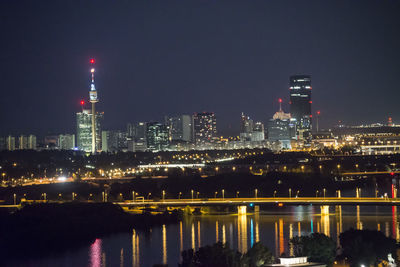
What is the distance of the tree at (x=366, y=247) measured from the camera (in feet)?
82.7

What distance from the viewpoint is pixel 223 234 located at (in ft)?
115

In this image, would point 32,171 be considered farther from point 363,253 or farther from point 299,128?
point 299,128

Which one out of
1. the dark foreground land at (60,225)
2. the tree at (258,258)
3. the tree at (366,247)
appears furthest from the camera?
the dark foreground land at (60,225)

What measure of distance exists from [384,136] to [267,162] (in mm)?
26425

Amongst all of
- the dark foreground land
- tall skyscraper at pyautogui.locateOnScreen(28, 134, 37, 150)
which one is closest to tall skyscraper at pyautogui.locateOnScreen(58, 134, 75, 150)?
tall skyscraper at pyautogui.locateOnScreen(28, 134, 37, 150)

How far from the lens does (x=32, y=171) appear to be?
7306 cm

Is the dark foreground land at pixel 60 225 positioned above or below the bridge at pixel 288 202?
below

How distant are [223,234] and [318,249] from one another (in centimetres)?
1018

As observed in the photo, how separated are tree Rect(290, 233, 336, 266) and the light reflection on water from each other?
2717 mm

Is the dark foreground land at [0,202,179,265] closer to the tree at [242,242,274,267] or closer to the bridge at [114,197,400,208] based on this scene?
the bridge at [114,197,400,208]

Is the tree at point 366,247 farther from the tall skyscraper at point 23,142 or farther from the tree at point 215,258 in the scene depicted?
the tall skyscraper at point 23,142

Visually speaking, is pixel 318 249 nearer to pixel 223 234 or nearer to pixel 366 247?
pixel 366 247

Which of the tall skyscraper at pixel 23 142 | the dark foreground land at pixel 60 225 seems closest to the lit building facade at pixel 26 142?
the tall skyscraper at pixel 23 142

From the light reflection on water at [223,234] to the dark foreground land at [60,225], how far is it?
1398 mm
